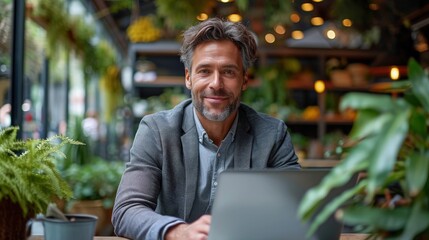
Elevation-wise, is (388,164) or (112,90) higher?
(112,90)

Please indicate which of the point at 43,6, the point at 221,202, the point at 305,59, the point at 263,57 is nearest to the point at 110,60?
the point at 263,57

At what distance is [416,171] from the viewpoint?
2.98 feet

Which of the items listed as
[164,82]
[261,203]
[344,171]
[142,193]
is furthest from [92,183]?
[344,171]

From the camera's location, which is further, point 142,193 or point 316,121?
point 316,121

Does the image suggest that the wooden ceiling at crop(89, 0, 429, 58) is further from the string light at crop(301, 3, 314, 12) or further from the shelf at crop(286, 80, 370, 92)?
the shelf at crop(286, 80, 370, 92)

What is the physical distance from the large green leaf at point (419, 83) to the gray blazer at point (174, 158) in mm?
902

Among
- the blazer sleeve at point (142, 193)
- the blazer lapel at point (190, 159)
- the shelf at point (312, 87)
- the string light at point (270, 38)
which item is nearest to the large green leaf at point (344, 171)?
the blazer sleeve at point (142, 193)

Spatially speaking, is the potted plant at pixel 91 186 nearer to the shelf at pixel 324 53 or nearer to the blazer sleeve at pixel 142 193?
the blazer sleeve at pixel 142 193

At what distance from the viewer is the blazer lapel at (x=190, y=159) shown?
6.23 feet

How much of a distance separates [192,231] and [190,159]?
19.3 inches

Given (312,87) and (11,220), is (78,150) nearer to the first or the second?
(312,87)

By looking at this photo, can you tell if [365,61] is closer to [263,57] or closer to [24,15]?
[263,57]

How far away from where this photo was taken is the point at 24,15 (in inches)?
152

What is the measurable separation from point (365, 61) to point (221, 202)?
660 cm
